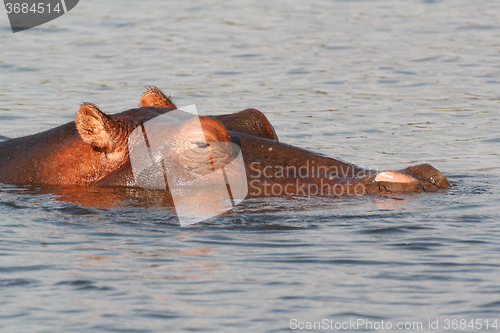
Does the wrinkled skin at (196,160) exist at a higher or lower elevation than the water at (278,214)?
higher

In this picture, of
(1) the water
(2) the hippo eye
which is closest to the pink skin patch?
(1) the water

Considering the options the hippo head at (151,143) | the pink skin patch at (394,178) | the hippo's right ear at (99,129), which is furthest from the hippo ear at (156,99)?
the pink skin patch at (394,178)

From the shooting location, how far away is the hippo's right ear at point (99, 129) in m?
7.13

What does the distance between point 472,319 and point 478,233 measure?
1793mm

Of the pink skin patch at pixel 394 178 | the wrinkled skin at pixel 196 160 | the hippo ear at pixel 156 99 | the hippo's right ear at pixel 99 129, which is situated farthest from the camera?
the hippo ear at pixel 156 99

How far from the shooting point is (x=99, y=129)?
23.7 ft

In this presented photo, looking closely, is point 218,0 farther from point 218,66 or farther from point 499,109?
point 499,109

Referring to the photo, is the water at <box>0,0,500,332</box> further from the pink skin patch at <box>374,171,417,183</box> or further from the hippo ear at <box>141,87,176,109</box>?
the hippo ear at <box>141,87,176,109</box>

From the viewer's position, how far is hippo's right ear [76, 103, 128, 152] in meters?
7.13

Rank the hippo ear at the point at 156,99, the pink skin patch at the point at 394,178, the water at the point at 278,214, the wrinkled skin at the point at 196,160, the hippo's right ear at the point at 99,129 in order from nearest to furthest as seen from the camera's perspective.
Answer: the water at the point at 278,214, the pink skin patch at the point at 394,178, the wrinkled skin at the point at 196,160, the hippo's right ear at the point at 99,129, the hippo ear at the point at 156,99

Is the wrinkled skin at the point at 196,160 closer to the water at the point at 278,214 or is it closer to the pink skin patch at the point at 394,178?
the pink skin patch at the point at 394,178

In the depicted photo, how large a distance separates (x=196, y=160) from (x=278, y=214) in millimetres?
901

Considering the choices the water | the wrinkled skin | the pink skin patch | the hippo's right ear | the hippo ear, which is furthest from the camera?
the hippo ear

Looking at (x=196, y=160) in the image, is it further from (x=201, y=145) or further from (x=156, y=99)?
(x=156, y=99)
